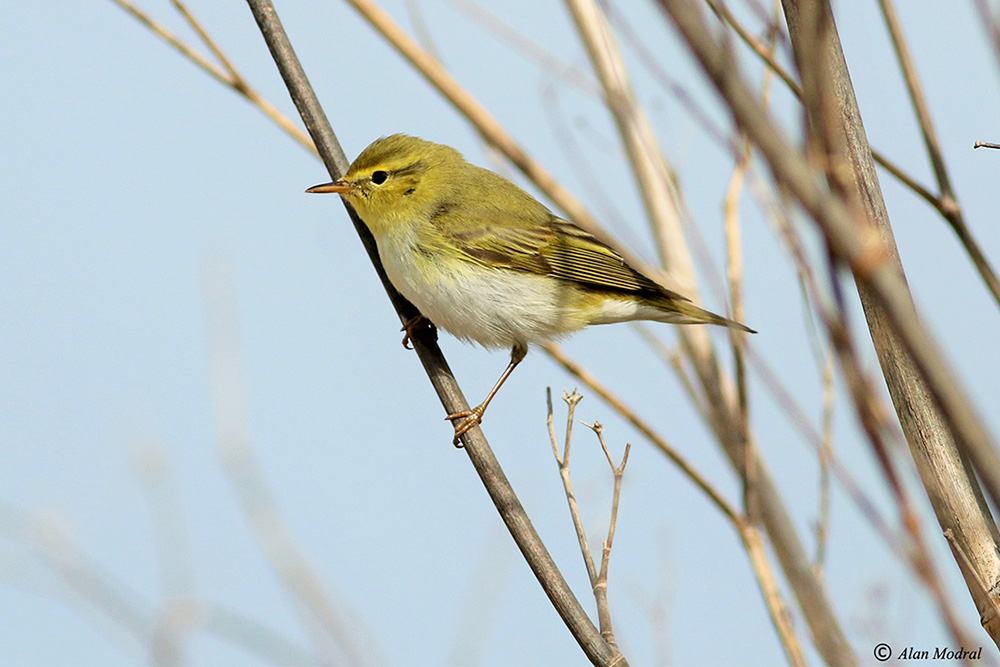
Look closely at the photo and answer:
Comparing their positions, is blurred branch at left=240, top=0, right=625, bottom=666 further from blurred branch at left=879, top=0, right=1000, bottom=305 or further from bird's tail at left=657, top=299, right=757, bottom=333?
blurred branch at left=879, top=0, right=1000, bottom=305

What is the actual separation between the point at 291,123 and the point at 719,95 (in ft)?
7.07

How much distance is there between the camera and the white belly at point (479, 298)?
10.0ft

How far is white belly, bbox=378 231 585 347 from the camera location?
3.05 meters

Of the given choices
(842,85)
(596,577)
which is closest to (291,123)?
(596,577)

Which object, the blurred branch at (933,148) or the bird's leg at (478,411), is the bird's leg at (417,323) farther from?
the blurred branch at (933,148)

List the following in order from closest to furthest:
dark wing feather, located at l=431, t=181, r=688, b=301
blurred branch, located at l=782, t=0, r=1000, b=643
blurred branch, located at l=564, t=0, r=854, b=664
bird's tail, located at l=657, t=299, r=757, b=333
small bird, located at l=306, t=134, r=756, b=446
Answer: blurred branch, located at l=782, t=0, r=1000, b=643, blurred branch, located at l=564, t=0, r=854, b=664, bird's tail, located at l=657, t=299, r=757, b=333, small bird, located at l=306, t=134, r=756, b=446, dark wing feather, located at l=431, t=181, r=688, b=301

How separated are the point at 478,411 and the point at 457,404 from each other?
0.57 m

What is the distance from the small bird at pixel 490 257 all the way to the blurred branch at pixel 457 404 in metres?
0.22

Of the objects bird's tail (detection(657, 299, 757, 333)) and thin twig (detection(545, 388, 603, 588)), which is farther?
bird's tail (detection(657, 299, 757, 333))

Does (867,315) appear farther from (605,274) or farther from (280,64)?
(605,274)

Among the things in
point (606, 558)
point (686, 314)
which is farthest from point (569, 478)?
point (686, 314)

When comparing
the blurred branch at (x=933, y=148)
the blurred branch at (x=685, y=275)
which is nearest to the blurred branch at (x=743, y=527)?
the blurred branch at (x=685, y=275)

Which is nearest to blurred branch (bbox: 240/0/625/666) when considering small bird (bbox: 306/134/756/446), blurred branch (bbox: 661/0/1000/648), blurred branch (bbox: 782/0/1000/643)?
small bird (bbox: 306/134/756/446)

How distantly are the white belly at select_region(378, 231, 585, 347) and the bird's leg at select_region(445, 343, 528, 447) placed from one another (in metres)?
0.04
